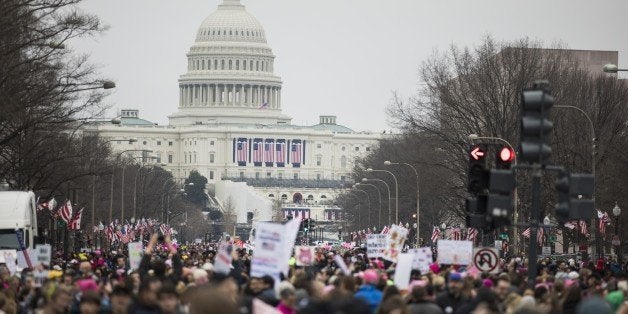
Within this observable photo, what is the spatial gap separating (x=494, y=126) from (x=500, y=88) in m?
1.69

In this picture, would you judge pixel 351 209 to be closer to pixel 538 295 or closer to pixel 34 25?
pixel 34 25

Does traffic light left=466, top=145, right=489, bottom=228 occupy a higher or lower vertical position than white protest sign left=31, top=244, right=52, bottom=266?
higher

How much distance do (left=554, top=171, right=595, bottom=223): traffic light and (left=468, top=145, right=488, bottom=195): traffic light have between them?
1.86 meters

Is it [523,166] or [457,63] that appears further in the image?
[457,63]

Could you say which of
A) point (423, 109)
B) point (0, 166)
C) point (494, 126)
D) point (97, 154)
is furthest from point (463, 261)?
point (97, 154)

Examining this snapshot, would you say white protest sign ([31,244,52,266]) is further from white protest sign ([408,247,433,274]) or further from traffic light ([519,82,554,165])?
traffic light ([519,82,554,165])

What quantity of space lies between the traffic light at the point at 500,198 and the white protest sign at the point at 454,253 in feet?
31.9

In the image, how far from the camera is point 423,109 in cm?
8306

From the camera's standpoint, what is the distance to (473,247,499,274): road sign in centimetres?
2914

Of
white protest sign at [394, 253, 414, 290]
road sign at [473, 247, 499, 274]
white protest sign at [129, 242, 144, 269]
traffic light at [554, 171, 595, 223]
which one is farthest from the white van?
traffic light at [554, 171, 595, 223]

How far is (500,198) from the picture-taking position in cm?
2209

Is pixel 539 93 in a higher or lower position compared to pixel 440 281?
higher

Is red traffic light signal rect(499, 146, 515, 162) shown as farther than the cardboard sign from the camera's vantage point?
No

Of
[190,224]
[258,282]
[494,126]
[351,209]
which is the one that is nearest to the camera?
[258,282]
